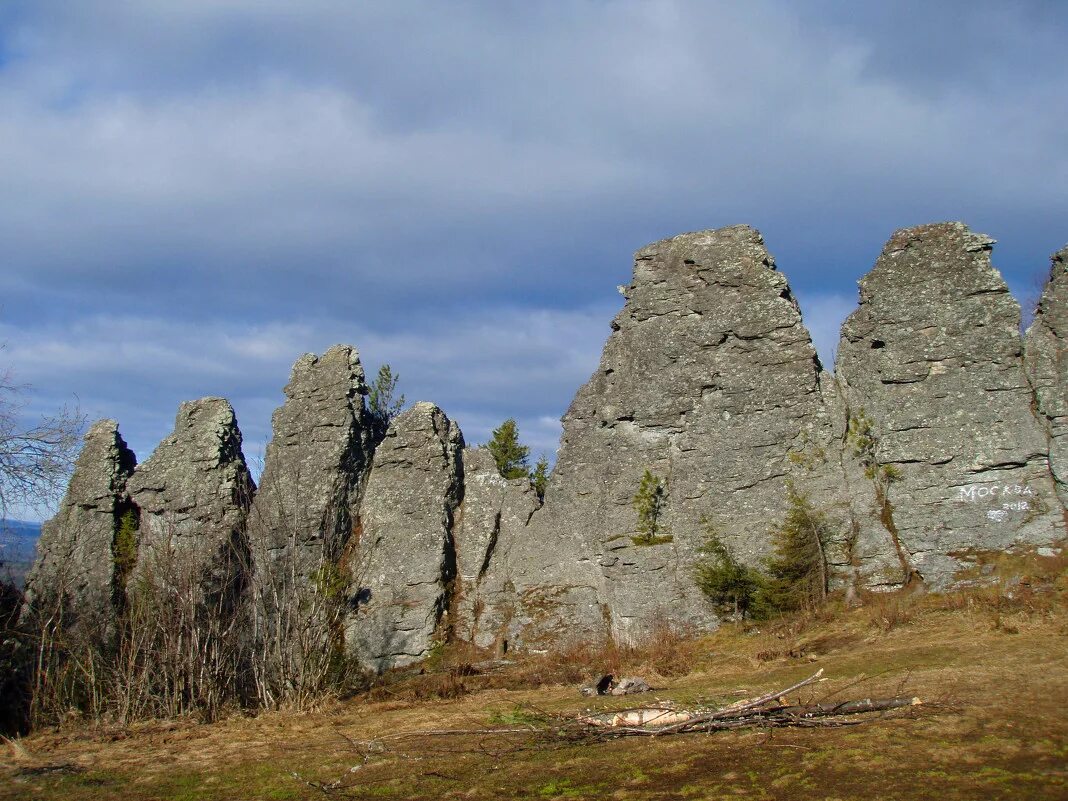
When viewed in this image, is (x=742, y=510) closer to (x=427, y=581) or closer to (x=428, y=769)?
(x=427, y=581)

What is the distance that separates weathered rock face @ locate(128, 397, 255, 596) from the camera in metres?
26.2

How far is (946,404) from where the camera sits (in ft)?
71.3

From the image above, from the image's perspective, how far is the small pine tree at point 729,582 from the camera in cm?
2188

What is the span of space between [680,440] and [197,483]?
14.8m

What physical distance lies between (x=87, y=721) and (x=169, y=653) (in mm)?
2611

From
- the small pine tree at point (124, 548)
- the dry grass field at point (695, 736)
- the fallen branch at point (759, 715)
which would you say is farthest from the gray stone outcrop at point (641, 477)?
the fallen branch at point (759, 715)

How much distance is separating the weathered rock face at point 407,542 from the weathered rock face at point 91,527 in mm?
7457

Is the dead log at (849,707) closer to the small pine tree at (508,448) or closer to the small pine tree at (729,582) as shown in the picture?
the small pine tree at (729,582)

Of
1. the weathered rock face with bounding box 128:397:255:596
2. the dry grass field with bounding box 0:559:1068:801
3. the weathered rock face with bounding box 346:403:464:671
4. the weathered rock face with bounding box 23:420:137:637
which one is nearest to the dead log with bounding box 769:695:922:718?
the dry grass field with bounding box 0:559:1068:801

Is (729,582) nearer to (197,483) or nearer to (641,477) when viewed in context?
(641,477)

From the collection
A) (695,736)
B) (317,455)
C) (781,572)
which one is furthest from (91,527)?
(695,736)

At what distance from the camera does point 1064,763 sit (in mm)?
9016

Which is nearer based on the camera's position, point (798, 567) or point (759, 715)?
point (759, 715)

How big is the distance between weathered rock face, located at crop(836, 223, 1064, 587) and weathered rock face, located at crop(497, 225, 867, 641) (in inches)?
56.3
